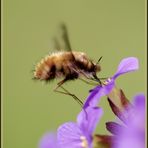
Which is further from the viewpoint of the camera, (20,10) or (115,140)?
(20,10)

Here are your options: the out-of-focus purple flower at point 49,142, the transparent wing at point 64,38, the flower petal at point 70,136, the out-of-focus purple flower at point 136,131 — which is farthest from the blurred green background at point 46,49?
the out-of-focus purple flower at point 136,131

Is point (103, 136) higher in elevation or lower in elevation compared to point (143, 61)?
lower

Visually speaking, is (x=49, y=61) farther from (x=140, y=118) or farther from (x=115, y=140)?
(x=140, y=118)

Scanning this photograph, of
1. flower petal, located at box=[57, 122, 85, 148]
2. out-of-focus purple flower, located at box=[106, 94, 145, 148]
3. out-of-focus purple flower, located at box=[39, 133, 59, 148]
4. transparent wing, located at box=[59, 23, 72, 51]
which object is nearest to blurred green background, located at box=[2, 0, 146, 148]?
transparent wing, located at box=[59, 23, 72, 51]

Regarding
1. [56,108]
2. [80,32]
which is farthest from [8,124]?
[80,32]

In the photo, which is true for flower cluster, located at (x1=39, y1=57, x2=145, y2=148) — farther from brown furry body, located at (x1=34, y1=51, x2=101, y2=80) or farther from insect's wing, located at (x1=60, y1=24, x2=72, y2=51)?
insect's wing, located at (x1=60, y1=24, x2=72, y2=51)

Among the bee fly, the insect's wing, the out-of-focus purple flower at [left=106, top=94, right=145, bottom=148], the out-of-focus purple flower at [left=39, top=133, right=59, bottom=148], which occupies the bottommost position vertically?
the out-of-focus purple flower at [left=39, top=133, right=59, bottom=148]

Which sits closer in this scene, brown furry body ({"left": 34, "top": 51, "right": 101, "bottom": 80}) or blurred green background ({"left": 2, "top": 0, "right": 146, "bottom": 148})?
brown furry body ({"left": 34, "top": 51, "right": 101, "bottom": 80})
